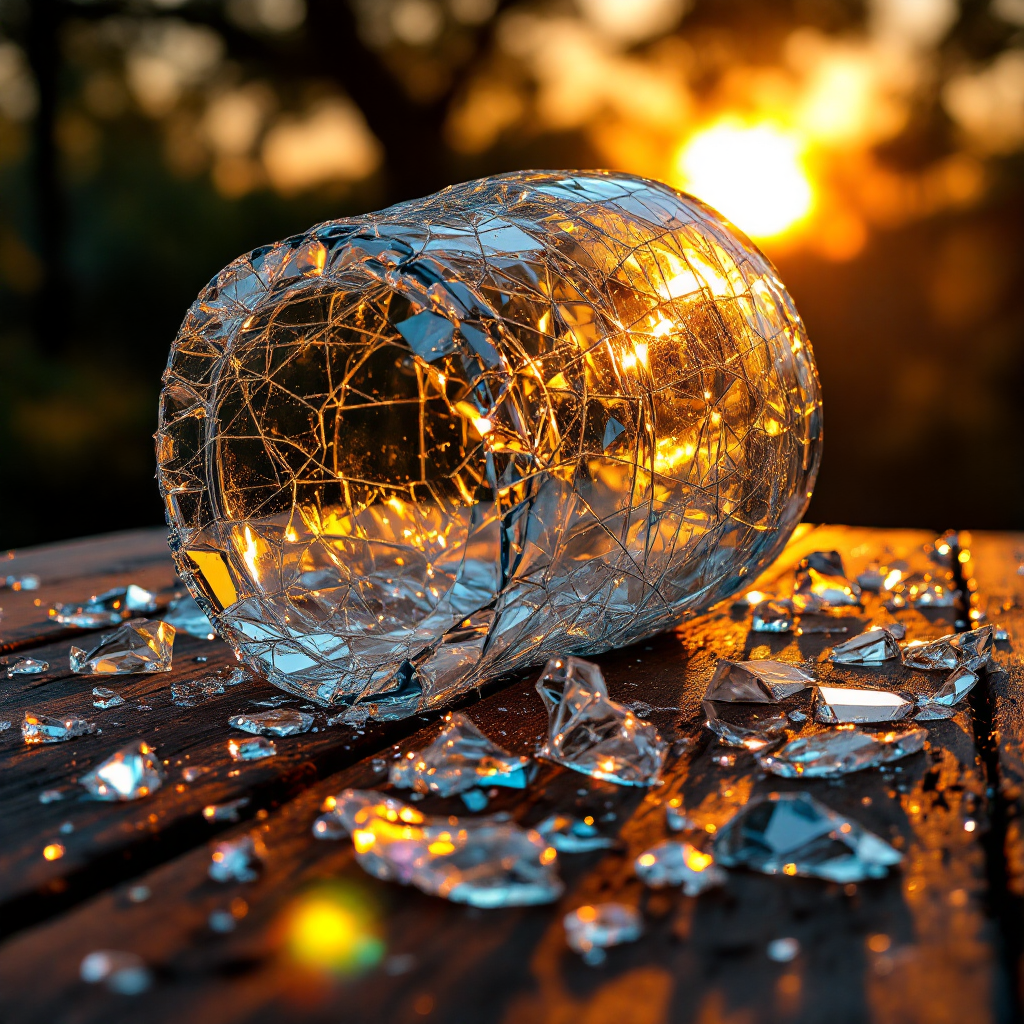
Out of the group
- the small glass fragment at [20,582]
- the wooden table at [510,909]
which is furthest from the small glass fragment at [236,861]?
the small glass fragment at [20,582]

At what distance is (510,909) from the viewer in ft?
1.08

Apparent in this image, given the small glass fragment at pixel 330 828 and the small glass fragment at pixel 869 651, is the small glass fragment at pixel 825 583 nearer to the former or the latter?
the small glass fragment at pixel 869 651

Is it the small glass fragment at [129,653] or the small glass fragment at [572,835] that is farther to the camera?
the small glass fragment at [129,653]

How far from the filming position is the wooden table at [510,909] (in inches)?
11.1

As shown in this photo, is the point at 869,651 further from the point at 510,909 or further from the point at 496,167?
the point at 496,167

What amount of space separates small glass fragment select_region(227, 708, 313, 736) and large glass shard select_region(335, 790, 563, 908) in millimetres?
123

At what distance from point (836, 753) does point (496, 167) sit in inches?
104

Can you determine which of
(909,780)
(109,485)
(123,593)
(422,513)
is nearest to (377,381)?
(422,513)

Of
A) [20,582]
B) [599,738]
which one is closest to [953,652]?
[599,738]

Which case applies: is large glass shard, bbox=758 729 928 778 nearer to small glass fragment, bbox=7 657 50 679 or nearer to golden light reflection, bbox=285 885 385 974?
golden light reflection, bbox=285 885 385 974

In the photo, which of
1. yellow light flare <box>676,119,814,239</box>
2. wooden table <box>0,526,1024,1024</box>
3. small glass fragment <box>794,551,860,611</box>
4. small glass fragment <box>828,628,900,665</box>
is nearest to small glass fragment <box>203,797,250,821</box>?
wooden table <box>0,526,1024,1024</box>

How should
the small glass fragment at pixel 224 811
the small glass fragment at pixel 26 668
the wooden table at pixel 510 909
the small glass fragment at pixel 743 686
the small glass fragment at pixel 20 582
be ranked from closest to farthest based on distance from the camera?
the wooden table at pixel 510 909 < the small glass fragment at pixel 224 811 < the small glass fragment at pixel 743 686 < the small glass fragment at pixel 26 668 < the small glass fragment at pixel 20 582

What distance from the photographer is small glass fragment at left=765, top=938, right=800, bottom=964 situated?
297mm

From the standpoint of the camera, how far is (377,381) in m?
0.91
